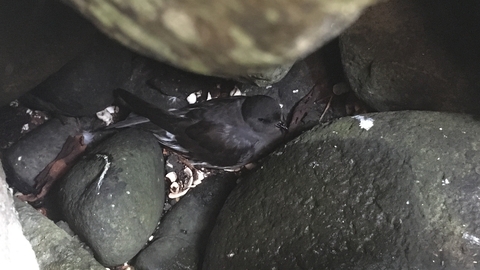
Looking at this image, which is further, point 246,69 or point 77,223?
point 77,223

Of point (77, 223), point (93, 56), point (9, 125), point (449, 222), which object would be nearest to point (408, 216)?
point (449, 222)

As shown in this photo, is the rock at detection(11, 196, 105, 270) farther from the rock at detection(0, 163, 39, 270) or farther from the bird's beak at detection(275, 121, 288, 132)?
the bird's beak at detection(275, 121, 288, 132)

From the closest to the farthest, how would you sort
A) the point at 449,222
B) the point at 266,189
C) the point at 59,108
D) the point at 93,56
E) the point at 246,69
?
the point at 246,69
the point at 449,222
the point at 266,189
the point at 93,56
the point at 59,108

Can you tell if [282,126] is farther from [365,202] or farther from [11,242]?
[11,242]

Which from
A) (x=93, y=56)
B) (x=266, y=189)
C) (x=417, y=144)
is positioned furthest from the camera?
(x=93, y=56)

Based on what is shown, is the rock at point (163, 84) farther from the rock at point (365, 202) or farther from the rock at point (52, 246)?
the rock at point (52, 246)

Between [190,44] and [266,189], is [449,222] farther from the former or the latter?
[190,44]

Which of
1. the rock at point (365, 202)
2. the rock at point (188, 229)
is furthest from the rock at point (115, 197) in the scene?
the rock at point (365, 202)

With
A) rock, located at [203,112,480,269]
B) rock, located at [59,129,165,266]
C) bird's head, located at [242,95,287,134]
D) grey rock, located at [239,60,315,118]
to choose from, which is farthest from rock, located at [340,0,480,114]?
rock, located at [59,129,165,266]
